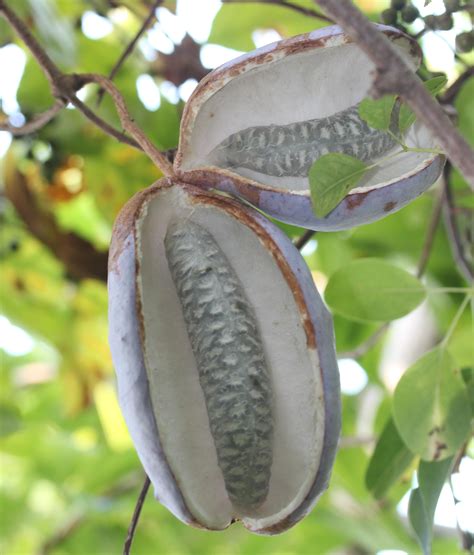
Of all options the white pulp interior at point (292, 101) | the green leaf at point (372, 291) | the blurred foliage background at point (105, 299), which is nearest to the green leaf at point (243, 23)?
the blurred foliage background at point (105, 299)

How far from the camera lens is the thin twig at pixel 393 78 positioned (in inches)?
21.2

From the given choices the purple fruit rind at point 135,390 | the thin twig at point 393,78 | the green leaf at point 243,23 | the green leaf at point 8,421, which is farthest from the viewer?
the green leaf at point 8,421

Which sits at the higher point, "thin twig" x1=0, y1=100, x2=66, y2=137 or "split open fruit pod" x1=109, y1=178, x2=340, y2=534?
"thin twig" x1=0, y1=100, x2=66, y2=137

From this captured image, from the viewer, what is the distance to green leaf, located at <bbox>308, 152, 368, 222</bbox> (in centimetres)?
Answer: 75

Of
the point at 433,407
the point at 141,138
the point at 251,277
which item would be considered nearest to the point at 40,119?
the point at 141,138

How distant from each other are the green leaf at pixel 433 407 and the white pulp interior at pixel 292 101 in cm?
28

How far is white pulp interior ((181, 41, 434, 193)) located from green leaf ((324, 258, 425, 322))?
0.81 feet

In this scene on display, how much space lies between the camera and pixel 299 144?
0.83m

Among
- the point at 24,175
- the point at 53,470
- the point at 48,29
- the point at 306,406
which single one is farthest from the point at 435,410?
the point at 53,470

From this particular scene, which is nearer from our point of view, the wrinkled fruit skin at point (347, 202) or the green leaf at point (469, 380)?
the wrinkled fruit skin at point (347, 202)

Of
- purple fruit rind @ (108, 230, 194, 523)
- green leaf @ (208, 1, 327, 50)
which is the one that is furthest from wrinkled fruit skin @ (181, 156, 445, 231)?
green leaf @ (208, 1, 327, 50)

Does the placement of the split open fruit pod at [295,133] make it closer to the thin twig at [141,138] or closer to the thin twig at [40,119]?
the thin twig at [141,138]

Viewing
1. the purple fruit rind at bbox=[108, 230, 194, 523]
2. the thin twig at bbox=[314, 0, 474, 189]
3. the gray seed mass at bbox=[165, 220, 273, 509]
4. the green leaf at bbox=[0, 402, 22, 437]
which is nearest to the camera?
the thin twig at bbox=[314, 0, 474, 189]

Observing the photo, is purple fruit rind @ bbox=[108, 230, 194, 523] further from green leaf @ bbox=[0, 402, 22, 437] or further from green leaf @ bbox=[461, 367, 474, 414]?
green leaf @ bbox=[0, 402, 22, 437]
